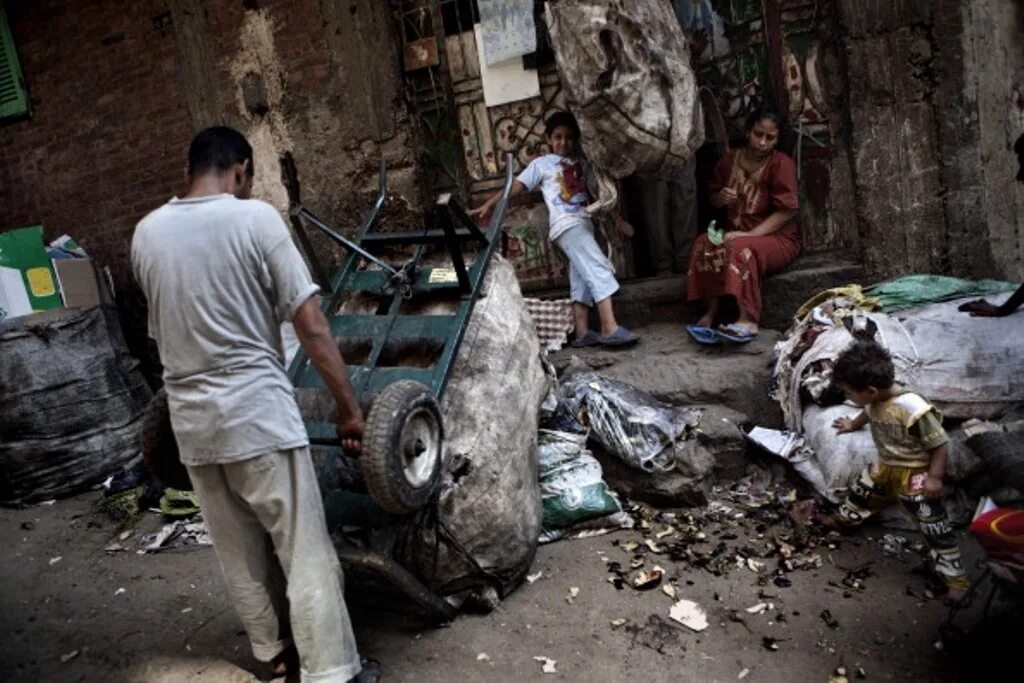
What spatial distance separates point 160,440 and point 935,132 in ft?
16.2

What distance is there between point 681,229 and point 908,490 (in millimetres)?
2854

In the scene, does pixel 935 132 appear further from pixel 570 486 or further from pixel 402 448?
pixel 402 448

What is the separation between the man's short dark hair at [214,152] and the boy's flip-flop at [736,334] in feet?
10.5

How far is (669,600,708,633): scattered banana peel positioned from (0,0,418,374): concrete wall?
153 inches

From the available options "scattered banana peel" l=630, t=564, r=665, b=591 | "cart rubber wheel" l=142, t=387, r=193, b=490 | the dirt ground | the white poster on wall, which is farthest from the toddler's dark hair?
"cart rubber wheel" l=142, t=387, r=193, b=490

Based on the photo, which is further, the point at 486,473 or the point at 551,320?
the point at 551,320

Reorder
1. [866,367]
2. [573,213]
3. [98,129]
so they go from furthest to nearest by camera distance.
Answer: [98,129] < [573,213] < [866,367]

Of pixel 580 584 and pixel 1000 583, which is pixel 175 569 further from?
pixel 1000 583

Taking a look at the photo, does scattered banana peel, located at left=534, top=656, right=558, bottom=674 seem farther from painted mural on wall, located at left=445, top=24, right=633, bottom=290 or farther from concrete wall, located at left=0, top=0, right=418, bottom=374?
concrete wall, located at left=0, top=0, right=418, bottom=374

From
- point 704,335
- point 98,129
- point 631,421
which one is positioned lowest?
point 631,421

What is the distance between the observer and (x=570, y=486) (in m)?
3.74

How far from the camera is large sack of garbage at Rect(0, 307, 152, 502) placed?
521cm

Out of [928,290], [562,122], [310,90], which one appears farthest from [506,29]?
[928,290]

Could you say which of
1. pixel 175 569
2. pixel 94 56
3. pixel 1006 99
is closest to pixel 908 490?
pixel 1006 99
